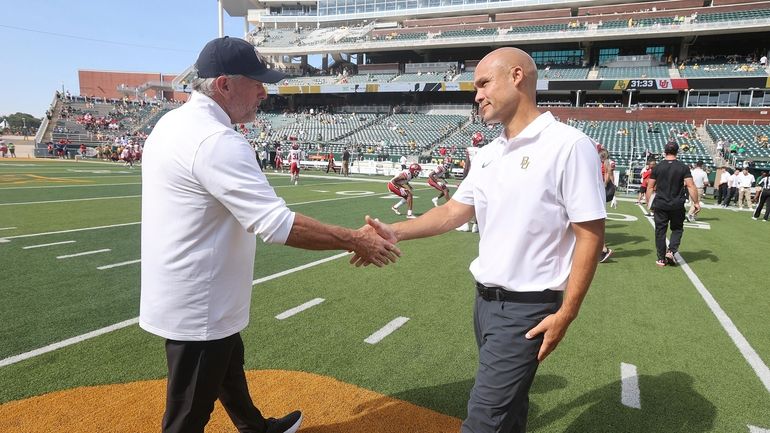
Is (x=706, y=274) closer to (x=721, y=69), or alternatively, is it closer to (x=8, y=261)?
(x=8, y=261)

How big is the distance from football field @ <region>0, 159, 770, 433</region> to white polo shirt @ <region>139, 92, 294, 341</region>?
1.21 metres

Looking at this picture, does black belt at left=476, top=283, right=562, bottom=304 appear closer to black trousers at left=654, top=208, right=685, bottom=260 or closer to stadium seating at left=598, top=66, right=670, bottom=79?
black trousers at left=654, top=208, right=685, bottom=260

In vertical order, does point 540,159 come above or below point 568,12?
below

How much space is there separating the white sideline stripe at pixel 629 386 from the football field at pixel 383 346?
16 millimetres

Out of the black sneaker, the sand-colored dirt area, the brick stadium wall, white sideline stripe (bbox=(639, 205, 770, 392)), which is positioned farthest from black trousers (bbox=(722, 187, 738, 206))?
the brick stadium wall

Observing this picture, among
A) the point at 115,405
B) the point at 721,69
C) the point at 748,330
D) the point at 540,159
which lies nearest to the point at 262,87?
the point at 540,159

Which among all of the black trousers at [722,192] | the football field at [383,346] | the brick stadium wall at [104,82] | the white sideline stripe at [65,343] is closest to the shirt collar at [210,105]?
the football field at [383,346]

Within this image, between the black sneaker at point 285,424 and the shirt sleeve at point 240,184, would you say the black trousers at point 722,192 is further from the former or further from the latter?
the shirt sleeve at point 240,184

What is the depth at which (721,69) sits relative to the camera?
124 feet

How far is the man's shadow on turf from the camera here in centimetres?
304

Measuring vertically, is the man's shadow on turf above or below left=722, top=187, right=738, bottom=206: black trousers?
below

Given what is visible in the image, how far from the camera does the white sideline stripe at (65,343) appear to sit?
360cm

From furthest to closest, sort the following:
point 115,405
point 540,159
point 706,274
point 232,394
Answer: point 706,274 < point 115,405 < point 232,394 < point 540,159

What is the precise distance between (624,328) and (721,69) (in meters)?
44.3
